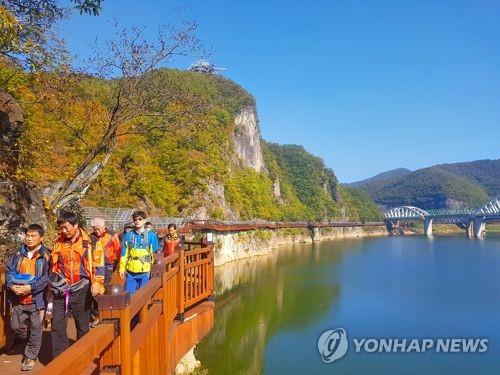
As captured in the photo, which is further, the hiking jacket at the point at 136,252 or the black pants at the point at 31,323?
the hiking jacket at the point at 136,252

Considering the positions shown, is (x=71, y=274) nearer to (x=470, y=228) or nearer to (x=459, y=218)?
(x=470, y=228)

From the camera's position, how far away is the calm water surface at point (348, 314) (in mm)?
15523

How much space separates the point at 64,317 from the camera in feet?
13.3

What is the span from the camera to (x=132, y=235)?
4.93 m

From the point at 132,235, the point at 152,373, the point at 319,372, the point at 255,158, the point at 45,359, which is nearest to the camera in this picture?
the point at 152,373

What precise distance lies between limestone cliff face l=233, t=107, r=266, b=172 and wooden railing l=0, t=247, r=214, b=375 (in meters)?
63.3

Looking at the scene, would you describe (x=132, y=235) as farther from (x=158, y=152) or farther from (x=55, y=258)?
(x=158, y=152)

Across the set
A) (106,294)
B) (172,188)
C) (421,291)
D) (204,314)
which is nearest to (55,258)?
A: (106,294)

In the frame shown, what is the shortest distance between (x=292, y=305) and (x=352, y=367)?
9222 mm

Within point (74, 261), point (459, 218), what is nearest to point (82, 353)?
point (74, 261)

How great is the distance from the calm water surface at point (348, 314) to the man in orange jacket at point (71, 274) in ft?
37.5

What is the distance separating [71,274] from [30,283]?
0.39 metres

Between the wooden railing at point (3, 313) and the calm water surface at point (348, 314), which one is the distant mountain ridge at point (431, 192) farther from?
the wooden railing at point (3, 313)

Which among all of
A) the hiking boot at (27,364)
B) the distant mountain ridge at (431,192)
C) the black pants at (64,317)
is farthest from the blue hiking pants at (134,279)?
the distant mountain ridge at (431,192)
